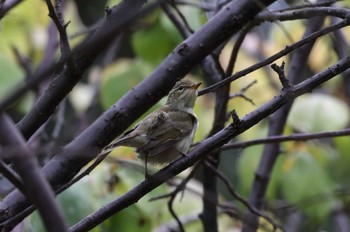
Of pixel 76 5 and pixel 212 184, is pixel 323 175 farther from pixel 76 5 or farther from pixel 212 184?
pixel 76 5

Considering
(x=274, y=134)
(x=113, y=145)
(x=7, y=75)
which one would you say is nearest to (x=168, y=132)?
(x=113, y=145)

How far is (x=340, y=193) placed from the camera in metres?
2.90

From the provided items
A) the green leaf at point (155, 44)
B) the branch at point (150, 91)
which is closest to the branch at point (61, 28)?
the branch at point (150, 91)

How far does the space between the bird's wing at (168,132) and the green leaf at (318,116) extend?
915 mm

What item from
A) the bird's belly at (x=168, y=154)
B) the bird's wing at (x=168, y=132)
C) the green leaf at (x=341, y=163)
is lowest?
the green leaf at (x=341, y=163)

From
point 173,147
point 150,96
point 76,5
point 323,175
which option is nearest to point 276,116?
point 323,175

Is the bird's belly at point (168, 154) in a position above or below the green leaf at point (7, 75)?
below

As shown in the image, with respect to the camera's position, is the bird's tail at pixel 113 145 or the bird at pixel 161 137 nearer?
the bird's tail at pixel 113 145

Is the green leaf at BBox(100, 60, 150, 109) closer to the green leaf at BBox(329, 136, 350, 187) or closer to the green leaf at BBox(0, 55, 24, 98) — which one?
the green leaf at BBox(0, 55, 24, 98)

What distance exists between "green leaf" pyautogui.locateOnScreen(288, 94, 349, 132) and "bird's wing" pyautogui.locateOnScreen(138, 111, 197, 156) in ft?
3.00

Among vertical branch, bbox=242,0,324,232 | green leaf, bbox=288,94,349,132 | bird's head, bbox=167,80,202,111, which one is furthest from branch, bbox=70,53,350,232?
green leaf, bbox=288,94,349,132

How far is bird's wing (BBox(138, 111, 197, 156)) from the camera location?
2.19 m

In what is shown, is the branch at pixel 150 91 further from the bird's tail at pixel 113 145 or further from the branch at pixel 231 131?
the branch at pixel 231 131

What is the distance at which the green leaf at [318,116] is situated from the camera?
3227 mm
